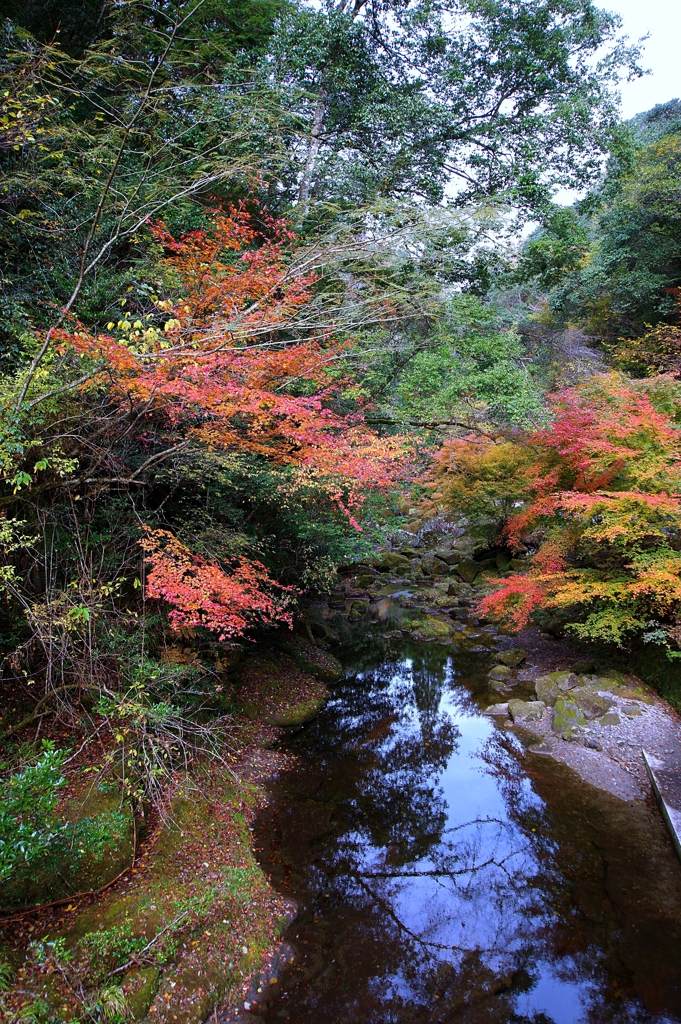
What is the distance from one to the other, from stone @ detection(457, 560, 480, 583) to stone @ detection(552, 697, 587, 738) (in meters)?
9.45

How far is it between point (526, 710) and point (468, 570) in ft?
30.6

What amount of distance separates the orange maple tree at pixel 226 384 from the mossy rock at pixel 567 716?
15.1 feet

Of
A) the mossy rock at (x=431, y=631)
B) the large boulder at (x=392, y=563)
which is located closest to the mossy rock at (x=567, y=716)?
the mossy rock at (x=431, y=631)

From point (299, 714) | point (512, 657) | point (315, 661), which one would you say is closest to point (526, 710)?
point (512, 657)

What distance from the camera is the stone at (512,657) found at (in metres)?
11.0

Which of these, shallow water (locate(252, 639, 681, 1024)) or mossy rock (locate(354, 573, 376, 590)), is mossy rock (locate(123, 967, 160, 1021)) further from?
mossy rock (locate(354, 573, 376, 590))

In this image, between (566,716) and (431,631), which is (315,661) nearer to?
(431,631)

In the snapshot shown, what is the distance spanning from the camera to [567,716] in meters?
8.12

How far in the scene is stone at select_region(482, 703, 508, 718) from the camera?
360 inches

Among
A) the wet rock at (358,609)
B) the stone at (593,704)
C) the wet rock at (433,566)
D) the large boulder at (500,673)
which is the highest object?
the stone at (593,704)

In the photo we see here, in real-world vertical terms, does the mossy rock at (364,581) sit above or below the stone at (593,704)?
below

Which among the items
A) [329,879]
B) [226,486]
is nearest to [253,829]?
[329,879]

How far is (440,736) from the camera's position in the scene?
346 inches

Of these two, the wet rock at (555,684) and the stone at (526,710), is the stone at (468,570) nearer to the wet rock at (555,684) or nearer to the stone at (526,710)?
the wet rock at (555,684)
